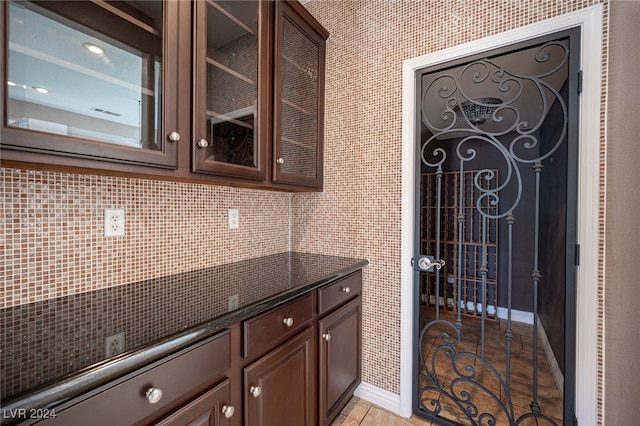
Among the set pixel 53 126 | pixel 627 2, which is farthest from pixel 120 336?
pixel 627 2

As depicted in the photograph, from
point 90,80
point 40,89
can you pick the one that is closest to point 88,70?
point 90,80

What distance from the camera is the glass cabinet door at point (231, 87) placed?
1104 millimetres

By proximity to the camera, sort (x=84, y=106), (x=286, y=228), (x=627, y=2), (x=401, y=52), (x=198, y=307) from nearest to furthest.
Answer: (x=84, y=106) → (x=198, y=307) → (x=627, y=2) → (x=401, y=52) → (x=286, y=228)

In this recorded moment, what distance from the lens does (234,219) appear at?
1.74 m

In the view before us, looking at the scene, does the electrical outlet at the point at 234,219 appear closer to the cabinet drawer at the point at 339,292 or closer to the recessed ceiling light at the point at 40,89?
the cabinet drawer at the point at 339,292

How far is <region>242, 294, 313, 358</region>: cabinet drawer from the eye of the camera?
100 centimetres

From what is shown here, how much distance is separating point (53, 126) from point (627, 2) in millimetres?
2094

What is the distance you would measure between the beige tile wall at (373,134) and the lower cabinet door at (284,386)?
24.9 inches

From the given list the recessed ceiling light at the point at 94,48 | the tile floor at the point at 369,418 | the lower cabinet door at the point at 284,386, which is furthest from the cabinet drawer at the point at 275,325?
the recessed ceiling light at the point at 94,48

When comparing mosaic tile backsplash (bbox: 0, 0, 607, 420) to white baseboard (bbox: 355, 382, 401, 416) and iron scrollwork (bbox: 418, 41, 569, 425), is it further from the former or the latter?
iron scrollwork (bbox: 418, 41, 569, 425)

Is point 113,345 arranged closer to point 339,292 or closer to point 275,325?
point 275,325

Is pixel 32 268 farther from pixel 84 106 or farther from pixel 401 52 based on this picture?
pixel 401 52

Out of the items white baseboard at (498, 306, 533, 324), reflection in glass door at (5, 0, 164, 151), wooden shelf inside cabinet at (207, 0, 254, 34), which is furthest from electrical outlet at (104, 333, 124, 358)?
white baseboard at (498, 306, 533, 324)

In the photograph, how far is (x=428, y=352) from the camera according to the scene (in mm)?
2207
